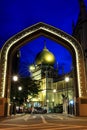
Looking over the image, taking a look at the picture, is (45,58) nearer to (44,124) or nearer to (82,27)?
(82,27)

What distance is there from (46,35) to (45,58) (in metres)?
54.7

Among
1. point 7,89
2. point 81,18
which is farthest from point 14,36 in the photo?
point 81,18

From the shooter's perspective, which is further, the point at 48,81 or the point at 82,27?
the point at 48,81

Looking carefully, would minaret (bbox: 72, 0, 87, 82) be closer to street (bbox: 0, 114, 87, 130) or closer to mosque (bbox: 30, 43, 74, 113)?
street (bbox: 0, 114, 87, 130)

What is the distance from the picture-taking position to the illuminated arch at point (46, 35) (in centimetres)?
2875

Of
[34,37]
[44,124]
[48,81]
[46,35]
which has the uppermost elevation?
[46,35]

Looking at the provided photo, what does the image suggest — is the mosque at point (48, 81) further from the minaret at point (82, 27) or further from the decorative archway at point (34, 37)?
the decorative archway at point (34, 37)

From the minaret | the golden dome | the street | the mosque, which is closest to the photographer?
the street

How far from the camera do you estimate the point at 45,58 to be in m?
86.8

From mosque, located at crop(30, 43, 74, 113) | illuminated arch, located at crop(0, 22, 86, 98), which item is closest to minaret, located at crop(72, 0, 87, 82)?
illuminated arch, located at crop(0, 22, 86, 98)

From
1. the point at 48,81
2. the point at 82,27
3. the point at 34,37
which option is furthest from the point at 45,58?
the point at 34,37

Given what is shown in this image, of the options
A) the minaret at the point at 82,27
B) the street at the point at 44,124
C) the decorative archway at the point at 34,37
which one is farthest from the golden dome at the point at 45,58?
the street at the point at 44,124

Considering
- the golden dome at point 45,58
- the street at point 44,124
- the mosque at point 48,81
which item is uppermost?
the golden dome at point 45,58

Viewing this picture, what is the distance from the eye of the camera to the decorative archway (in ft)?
93.9
